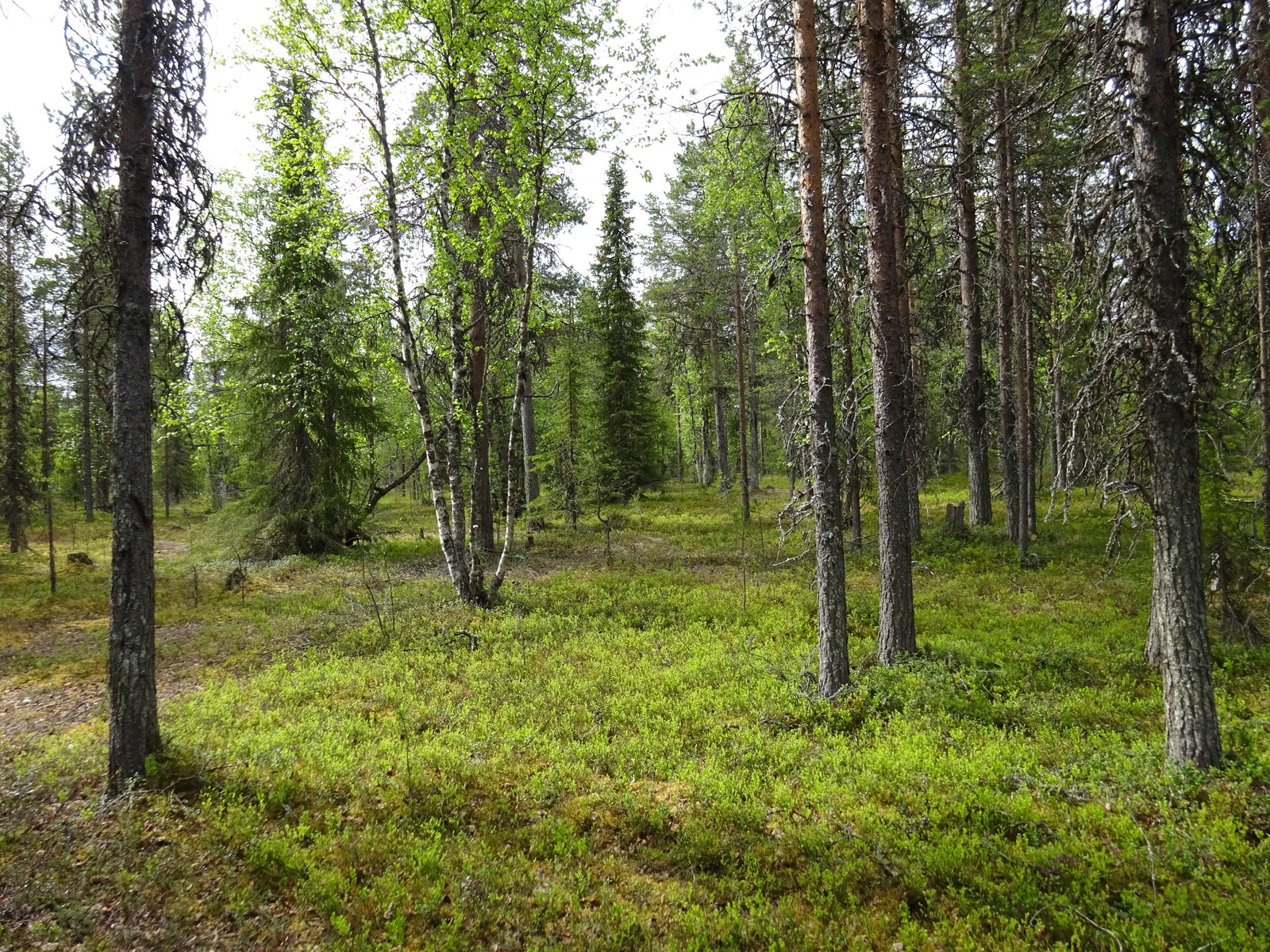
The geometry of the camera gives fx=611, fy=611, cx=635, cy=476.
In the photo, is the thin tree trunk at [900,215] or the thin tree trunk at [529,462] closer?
the thin tree trunk at [900,215]

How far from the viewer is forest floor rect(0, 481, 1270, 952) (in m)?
4.38

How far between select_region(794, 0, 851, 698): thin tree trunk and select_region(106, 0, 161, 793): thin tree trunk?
699 cm

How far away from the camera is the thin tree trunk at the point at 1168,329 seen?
5387 millimetres

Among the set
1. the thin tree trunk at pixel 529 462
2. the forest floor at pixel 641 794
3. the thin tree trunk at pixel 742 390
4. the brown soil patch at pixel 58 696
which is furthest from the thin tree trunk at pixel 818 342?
the thin tree trunk at pixel 529 462

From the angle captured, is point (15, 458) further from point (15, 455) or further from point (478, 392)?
point (478, 392)

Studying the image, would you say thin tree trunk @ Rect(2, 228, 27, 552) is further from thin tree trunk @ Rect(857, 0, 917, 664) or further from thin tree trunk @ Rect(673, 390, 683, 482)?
thin tree trunk @ Rect(673, 390, 683, 482)

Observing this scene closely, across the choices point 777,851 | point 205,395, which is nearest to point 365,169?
point 205,395

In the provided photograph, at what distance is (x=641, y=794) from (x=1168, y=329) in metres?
6.48

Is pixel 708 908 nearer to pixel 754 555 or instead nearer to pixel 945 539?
pixel 754 555

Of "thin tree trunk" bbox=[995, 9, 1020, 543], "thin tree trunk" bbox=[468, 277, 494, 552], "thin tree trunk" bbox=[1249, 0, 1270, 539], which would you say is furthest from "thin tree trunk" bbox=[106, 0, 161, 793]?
"thin tree trunk" bbox=[995, 9, 1020, 543]

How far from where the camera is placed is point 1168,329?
5.35 meters

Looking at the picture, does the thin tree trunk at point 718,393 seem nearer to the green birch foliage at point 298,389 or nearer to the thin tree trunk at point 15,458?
the green birch foliage at point 298,389

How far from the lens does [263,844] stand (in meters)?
5.10

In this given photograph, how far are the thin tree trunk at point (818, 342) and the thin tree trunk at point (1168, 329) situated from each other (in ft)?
9.72
